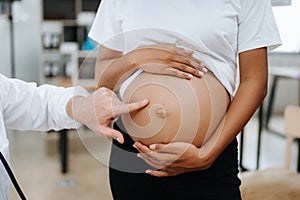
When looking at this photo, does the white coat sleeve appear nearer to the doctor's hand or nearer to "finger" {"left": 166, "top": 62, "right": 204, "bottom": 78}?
the doctor's hand

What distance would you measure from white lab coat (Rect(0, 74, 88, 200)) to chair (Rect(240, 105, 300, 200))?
0.95 meters

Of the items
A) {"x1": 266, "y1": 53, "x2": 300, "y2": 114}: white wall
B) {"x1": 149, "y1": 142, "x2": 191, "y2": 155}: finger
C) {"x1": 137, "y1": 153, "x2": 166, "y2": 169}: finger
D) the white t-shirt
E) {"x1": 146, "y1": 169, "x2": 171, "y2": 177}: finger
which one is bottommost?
{"x1": 266, "y1": 53, "x2": 300, "y2": 114}: white wall

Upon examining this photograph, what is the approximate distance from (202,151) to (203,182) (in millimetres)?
107

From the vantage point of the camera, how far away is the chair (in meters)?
1.71

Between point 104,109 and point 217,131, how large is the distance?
28 centimetres

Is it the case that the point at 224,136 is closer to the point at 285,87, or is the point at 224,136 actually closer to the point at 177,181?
the point at 177,181

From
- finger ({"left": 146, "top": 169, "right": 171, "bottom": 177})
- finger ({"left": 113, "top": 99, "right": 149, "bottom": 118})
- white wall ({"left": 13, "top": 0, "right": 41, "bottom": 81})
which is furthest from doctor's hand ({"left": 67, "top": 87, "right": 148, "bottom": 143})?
white wall ({"left": 13, "top": 0, "right": 41, "bottom": 81})

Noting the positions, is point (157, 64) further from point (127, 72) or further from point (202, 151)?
point (202, 151)

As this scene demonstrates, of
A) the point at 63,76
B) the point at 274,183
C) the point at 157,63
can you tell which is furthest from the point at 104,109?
the point at 63,76

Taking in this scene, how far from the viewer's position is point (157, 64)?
97 centimetres

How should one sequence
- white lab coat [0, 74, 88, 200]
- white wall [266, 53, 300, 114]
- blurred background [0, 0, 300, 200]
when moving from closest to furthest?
white lab coat [0, 74, 88, 200] < blurred background [0, 0, 300, 200] < white wall [266, 53, 300, 114]

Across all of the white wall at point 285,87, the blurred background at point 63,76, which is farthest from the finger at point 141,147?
the white wall at point 285,87

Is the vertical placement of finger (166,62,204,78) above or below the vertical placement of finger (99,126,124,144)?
above

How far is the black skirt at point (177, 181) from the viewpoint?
1009 mm
